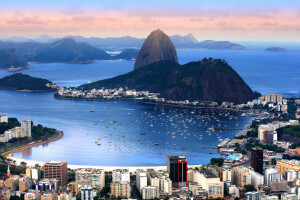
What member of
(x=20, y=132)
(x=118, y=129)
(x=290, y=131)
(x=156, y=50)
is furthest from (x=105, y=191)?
(x=156, y=50)

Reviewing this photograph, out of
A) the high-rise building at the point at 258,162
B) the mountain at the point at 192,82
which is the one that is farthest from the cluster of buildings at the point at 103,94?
the high-rise building at the point at 258,162

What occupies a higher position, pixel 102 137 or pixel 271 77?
pixel 271 77

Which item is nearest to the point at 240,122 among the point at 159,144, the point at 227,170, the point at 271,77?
the point at 159,144

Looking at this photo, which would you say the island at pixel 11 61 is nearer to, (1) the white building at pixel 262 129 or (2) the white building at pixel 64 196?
(1) the white building at pixel 262 129

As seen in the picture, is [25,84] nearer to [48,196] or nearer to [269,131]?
[269,131]

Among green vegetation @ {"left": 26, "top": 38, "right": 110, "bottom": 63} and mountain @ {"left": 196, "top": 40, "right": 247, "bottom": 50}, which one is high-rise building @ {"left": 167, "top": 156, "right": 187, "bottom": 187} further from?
mountain @ {"left": 196, "top": 40, "right": 247, "bottom": 50}

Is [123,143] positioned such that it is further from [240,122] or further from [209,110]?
[209,110]
